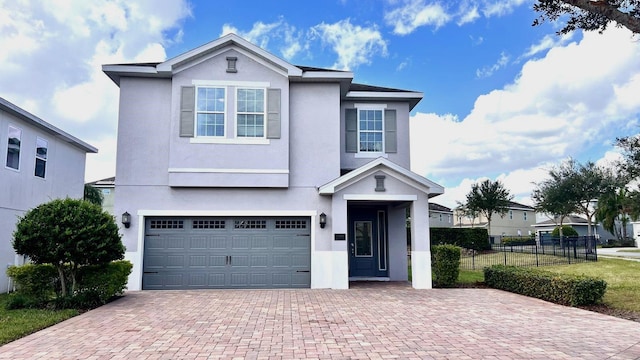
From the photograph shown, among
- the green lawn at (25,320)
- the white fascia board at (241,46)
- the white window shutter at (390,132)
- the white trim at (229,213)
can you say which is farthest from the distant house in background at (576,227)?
the green lawn at (25,320)

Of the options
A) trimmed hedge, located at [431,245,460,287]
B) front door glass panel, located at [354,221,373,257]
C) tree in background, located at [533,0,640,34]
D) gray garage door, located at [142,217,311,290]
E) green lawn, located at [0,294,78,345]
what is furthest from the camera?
front door glass panel, located at [354,221,373,257]

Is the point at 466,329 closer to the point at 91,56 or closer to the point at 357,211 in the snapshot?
the point at 357,211

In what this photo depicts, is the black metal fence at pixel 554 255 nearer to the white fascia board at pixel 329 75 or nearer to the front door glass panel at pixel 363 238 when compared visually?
the front door glass panel at pixel 363 238

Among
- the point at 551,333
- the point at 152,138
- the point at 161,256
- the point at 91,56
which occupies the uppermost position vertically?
the point at 91,56

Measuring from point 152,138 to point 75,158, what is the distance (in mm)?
7138

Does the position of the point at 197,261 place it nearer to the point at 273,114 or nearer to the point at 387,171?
the point at 273,114

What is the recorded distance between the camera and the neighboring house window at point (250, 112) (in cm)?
1434

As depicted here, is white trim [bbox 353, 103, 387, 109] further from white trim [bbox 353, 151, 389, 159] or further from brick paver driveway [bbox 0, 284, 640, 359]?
brick paver driveway [bbox 0, 284, 640, 359]

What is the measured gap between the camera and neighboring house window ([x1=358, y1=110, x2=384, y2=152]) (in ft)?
52.4

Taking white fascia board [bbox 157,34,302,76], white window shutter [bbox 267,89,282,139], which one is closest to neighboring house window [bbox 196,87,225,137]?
white fascia board [bbox 157,34,302,76]

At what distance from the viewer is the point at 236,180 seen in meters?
14.1

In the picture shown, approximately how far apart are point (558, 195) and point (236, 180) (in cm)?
3364

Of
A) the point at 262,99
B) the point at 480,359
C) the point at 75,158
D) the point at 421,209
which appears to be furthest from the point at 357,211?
the point at 75,158

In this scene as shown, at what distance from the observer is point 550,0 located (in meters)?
6.81
